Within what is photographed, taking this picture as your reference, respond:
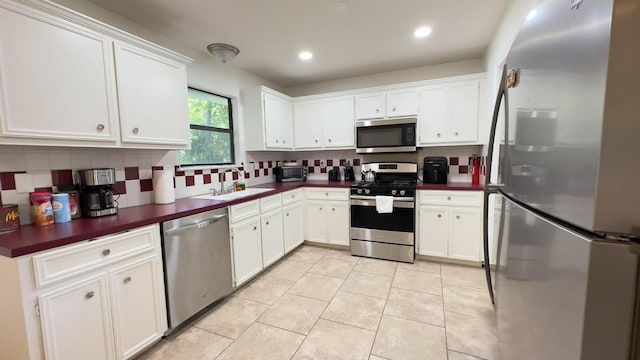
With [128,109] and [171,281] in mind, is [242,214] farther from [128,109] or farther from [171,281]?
[128,109]

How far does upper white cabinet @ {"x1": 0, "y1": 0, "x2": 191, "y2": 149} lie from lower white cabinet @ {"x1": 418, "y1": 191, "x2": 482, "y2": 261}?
8.88ft

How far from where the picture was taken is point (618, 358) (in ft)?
1.53

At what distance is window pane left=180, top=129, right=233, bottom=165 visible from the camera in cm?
278

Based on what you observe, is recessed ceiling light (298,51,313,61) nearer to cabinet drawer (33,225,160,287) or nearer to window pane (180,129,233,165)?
window pane (180,129,233,165)

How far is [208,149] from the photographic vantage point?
301 centimetres

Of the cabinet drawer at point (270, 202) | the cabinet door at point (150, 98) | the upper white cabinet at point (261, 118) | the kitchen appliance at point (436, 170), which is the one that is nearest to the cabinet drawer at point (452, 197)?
the kitchen appliance at point (436, 170)

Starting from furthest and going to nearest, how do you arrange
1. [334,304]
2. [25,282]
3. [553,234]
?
[334,304], [25,282], [553,234]

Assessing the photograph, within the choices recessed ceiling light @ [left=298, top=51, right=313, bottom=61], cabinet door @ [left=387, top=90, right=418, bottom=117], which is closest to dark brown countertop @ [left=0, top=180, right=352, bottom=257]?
recessed ceiling light @ [left=298, top=51, right=313, bottom=61]

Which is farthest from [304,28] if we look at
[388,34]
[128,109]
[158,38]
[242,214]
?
[242,214]

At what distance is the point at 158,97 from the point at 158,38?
73 cm

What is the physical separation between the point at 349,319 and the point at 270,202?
4.75ft

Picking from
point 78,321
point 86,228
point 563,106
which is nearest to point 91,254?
point 86,228

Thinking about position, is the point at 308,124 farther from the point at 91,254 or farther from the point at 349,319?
the point at 91,254

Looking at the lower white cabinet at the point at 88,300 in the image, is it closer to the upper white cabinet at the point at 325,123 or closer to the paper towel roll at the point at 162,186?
the paper towel roll at the point at 162,186
